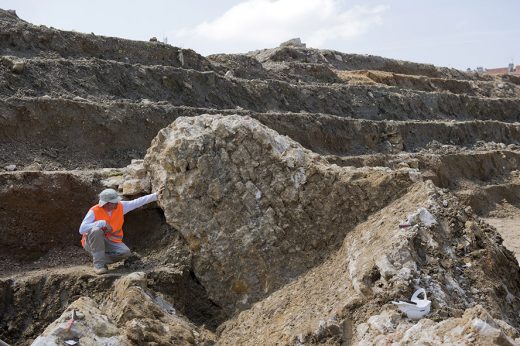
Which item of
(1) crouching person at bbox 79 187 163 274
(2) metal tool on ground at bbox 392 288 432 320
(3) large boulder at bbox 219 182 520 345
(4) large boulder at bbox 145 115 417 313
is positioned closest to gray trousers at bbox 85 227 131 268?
(1) crouching person at bbox 79 187 163 274

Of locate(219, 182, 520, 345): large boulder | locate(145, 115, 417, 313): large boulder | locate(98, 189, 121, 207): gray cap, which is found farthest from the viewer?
locate(98, 189, 121, 207): gray cap

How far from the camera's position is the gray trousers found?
708 centimetres

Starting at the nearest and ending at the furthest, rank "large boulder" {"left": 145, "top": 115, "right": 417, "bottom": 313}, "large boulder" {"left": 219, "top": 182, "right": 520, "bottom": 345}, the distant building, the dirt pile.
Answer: "large boulder" {"left": 219, "top": 182, "right": 520, "bottom": 345} < the dirt pile < "large boulder" {"left": 145, "top": 115, "right": 417, "bottom": 313} < the distant building

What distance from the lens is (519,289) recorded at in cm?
644

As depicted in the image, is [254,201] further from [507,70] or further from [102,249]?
[507,70]

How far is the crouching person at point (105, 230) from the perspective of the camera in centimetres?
710

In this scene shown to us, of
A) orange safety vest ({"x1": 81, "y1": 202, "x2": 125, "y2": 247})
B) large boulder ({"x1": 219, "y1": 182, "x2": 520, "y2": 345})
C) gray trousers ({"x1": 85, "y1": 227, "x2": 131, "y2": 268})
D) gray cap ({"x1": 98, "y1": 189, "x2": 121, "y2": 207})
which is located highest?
gray cap ({"x1": 98, "y1": 189, "x2": 121, "y2": 207})

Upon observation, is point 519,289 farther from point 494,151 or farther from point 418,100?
point 418,100

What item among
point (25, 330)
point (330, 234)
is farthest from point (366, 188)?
point (25, 330)

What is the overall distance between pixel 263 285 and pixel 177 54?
1096 cm

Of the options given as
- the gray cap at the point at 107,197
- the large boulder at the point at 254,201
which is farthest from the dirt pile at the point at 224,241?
the gray cap at the point at 107,197

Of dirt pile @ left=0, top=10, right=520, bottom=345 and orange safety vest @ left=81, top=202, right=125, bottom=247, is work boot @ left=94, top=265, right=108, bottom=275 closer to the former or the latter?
dirt pile @ left=0, top=10, right=520, bottom=345

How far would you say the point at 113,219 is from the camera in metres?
7.30

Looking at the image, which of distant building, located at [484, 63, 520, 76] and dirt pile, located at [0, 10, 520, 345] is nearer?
dirt pile, located at [0, 10, 520, 345]
